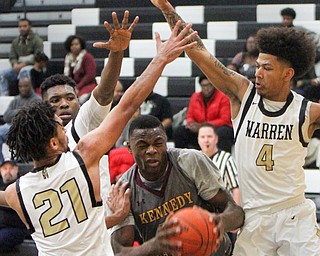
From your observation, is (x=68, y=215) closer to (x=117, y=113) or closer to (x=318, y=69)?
(x=117, y=113)

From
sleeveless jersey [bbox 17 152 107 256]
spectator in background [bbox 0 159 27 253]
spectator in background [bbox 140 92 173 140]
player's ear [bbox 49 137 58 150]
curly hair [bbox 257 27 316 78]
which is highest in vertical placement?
curly hair [bbox 257 27 316 78]

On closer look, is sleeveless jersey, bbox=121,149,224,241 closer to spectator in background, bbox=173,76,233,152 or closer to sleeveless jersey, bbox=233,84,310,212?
sleeveless jersey, bbox=233,84,310,212

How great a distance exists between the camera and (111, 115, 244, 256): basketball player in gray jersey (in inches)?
188

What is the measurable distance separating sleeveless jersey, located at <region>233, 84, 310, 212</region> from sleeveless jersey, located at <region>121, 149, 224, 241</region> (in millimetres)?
295

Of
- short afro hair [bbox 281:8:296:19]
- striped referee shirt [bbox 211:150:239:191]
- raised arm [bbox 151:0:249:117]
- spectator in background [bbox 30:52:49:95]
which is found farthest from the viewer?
spectator in background [bbox 30:52:49:95]

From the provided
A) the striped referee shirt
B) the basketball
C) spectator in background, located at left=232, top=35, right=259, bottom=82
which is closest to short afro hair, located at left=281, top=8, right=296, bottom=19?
spectator in background, located at left=232, top=35, right=259, bottom=82

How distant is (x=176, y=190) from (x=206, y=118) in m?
4.14

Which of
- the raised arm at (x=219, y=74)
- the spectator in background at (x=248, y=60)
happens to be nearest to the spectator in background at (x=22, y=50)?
the spectator in background at (x=248, y=60)

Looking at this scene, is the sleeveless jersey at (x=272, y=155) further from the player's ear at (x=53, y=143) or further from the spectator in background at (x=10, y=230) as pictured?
the spectator in background at (x=10, y=230)

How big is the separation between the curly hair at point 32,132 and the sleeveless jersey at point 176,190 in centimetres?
99

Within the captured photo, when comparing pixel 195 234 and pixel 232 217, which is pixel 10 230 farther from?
pixel 195 234

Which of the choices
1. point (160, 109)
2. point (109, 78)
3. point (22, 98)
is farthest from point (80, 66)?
point (109, 78)

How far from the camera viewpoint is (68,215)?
403 centimetres

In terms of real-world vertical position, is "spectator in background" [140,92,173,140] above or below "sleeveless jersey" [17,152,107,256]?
below
